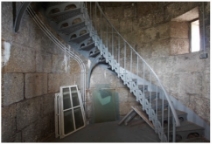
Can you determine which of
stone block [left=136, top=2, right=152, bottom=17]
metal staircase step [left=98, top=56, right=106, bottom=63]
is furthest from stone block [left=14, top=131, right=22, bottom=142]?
stone block [left=136, top=2, right=152, bottom=17]

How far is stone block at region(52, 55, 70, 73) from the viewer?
327cm

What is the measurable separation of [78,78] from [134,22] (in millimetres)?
2439

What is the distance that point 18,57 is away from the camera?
2.32m

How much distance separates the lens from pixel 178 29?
3.62 meters

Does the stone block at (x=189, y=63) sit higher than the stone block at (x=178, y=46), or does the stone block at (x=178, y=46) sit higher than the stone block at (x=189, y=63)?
the stone block at (x=178, y=46)

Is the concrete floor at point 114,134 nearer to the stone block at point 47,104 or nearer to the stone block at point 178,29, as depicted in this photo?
the stone block at point 47,104

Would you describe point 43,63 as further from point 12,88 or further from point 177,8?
point 177,8

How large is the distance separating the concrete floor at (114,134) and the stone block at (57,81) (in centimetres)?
108

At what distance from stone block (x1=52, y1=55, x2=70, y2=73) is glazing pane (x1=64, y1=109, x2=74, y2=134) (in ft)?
3.23

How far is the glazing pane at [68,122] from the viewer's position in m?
3.21

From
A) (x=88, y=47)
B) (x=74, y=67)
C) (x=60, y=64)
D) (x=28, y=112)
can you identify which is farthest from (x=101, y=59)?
(x=28, y=112)

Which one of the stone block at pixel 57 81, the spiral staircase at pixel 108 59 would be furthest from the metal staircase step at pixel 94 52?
the stone block at pixel 57 81

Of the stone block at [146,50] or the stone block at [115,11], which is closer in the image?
the stone block at [146,50]

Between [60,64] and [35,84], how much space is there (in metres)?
0.87
